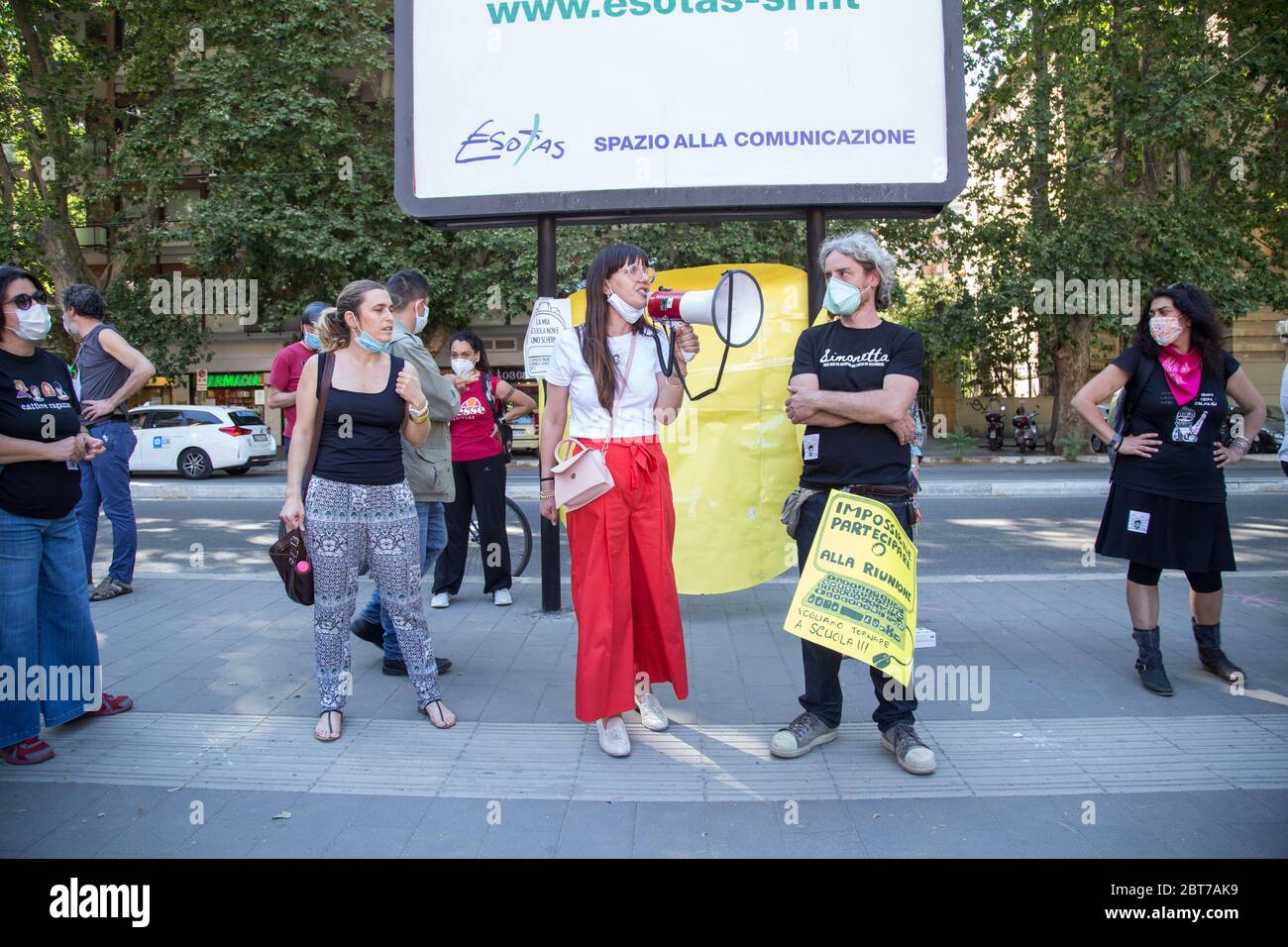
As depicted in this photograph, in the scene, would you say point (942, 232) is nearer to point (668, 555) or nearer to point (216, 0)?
point (216, 0)

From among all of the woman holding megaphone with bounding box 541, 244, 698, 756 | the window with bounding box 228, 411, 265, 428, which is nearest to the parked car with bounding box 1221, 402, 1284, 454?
the woman holding megaphone with bounding box 541, 244, 698, 756

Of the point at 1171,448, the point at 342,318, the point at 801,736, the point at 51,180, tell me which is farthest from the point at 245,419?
the point at 1171,448

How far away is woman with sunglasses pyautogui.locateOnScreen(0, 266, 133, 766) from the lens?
152 inches

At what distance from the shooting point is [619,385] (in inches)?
159

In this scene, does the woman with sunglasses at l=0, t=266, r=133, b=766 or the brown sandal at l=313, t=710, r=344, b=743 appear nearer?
the woman with sunglasses at l=0, t=266, r=133, b=766

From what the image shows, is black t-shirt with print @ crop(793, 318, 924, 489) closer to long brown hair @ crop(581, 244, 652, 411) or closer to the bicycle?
long brown hair @ crop(581, 244, 652, 411)

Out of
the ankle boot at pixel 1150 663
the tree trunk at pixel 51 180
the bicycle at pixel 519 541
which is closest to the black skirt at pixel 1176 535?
the ankle boot at pixel 1150 663

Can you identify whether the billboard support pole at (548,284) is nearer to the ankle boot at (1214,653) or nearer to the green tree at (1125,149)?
the ankle boot at (1214,653)

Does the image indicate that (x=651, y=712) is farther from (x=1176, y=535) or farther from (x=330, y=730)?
(x=1176, y=535)

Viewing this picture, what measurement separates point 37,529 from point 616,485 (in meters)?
2.44

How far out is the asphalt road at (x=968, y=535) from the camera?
848 centimetres

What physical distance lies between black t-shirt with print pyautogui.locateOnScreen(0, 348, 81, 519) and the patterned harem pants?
3.28ft

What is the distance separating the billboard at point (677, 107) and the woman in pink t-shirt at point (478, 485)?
131 cm
